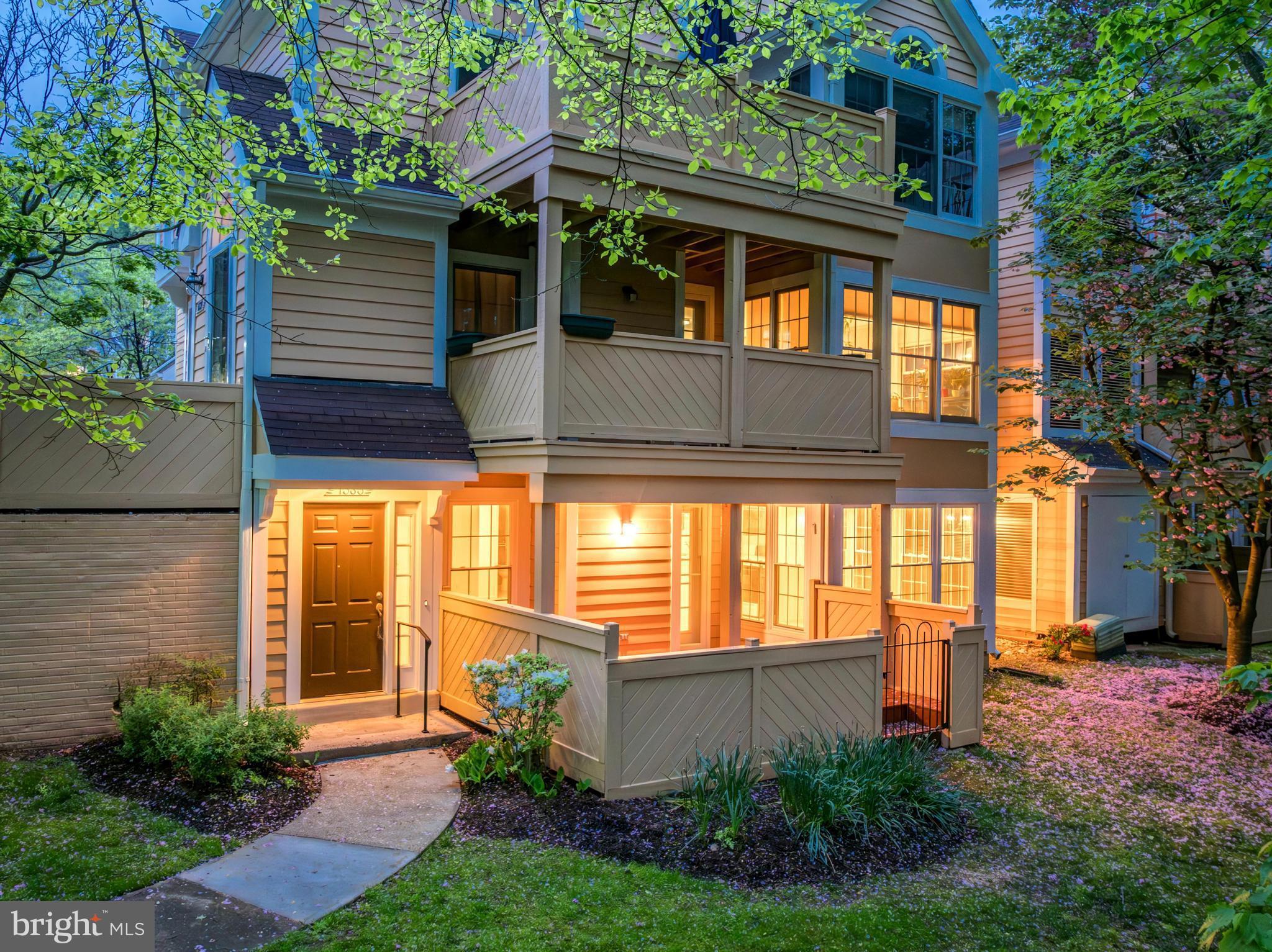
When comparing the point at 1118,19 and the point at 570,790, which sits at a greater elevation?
the point at 1118,19

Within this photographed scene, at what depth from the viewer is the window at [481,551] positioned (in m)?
10.4

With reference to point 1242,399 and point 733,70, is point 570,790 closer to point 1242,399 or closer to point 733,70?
point 733,70

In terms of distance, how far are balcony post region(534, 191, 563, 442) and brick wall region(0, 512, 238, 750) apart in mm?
3183

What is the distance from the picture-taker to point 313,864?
5996 mm

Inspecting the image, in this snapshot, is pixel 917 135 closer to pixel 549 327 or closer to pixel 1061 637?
pixel 549 327

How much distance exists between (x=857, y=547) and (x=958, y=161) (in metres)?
5.98

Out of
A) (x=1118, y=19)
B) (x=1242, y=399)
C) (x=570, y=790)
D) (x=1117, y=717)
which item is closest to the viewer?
(x=1118, y=19)

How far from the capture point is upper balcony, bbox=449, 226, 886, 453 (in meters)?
8.52

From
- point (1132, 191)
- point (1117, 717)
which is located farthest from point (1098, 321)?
point (1117, 717)

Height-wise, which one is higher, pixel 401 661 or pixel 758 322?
pixel 758 322

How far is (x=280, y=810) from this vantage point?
22.6 feet

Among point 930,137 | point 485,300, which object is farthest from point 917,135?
point 485,300

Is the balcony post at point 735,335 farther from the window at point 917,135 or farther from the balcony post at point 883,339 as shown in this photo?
the window at point 917,135

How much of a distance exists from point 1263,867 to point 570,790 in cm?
528
